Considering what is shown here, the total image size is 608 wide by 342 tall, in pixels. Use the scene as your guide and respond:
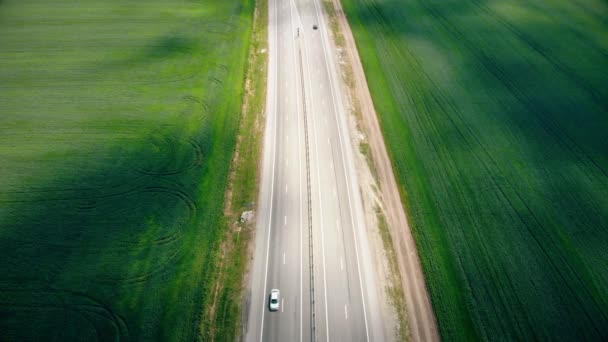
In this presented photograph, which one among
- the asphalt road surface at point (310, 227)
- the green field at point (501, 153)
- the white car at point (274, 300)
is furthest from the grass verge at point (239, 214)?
the green field at point (501, 153)

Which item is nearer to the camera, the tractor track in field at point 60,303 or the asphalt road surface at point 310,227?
the tractor track in field at point 60,303

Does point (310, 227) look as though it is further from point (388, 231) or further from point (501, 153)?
point (501, 153)

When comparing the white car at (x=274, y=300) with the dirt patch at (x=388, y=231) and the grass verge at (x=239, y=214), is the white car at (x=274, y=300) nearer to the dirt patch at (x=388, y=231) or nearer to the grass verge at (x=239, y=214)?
the grass verge at (x=239, y=214)

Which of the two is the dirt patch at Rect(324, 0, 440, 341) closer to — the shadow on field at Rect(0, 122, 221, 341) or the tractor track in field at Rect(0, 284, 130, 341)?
the shadow on field at Rect(0, 122, 221, 341)

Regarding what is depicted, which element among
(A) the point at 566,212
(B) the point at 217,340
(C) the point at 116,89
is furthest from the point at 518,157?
(C) the point at 116,89

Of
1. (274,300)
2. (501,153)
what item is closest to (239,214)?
(274,300)

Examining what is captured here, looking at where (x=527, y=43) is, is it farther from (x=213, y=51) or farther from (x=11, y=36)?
(x=11, y=36)
